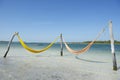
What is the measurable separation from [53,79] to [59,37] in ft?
24.5

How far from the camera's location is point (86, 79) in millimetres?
4852

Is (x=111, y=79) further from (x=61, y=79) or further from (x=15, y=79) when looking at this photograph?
(x=15, y=79)

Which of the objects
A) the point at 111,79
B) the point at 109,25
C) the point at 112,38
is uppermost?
the point at 109,25

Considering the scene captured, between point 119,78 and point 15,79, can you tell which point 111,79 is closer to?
point 119,78

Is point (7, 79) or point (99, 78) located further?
point (99, 78)

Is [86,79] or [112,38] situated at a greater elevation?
[112,38]

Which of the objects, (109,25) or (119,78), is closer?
(119,78)

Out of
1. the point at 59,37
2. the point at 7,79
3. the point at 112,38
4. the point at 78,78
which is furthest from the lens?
the point at 59,37

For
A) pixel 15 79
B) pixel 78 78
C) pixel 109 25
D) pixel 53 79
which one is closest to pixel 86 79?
pixel 78 78

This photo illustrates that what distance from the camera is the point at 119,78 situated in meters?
5.05

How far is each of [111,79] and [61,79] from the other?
1.71 m

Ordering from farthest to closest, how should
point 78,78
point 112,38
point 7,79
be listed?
1. point 112,38
2. point 78,78
3. point 7,79

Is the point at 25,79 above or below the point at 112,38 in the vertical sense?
below

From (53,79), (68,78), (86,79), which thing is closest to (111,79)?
(86,79)
